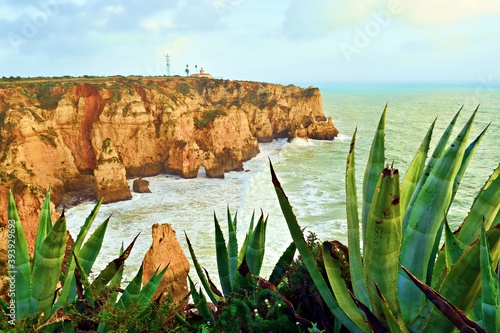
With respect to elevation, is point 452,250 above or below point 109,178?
above

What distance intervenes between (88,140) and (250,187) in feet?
42.9

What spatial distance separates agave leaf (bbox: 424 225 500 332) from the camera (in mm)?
1733

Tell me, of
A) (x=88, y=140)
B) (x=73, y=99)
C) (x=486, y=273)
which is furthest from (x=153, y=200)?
(x=486, y=273)

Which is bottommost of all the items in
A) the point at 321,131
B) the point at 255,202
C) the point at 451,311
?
the point at 255,202

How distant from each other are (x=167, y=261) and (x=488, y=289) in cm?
1028

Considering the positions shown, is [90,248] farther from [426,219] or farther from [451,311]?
[451,311]

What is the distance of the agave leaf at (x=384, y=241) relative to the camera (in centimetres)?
173

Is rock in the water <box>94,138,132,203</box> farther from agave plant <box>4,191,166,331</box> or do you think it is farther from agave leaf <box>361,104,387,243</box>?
agave leaf <box>361,104,387,243</box>

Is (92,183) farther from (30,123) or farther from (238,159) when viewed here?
(238,159)

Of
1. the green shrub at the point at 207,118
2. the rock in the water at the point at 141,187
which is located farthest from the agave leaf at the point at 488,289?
the green shrub at the point at 207,118

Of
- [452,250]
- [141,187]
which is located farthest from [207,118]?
[452,250]

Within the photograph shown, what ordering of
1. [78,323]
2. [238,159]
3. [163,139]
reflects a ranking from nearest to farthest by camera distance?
[78,323], [163,139], [238,159]

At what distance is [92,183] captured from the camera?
81.1 feet

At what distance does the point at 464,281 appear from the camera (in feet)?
5.88
